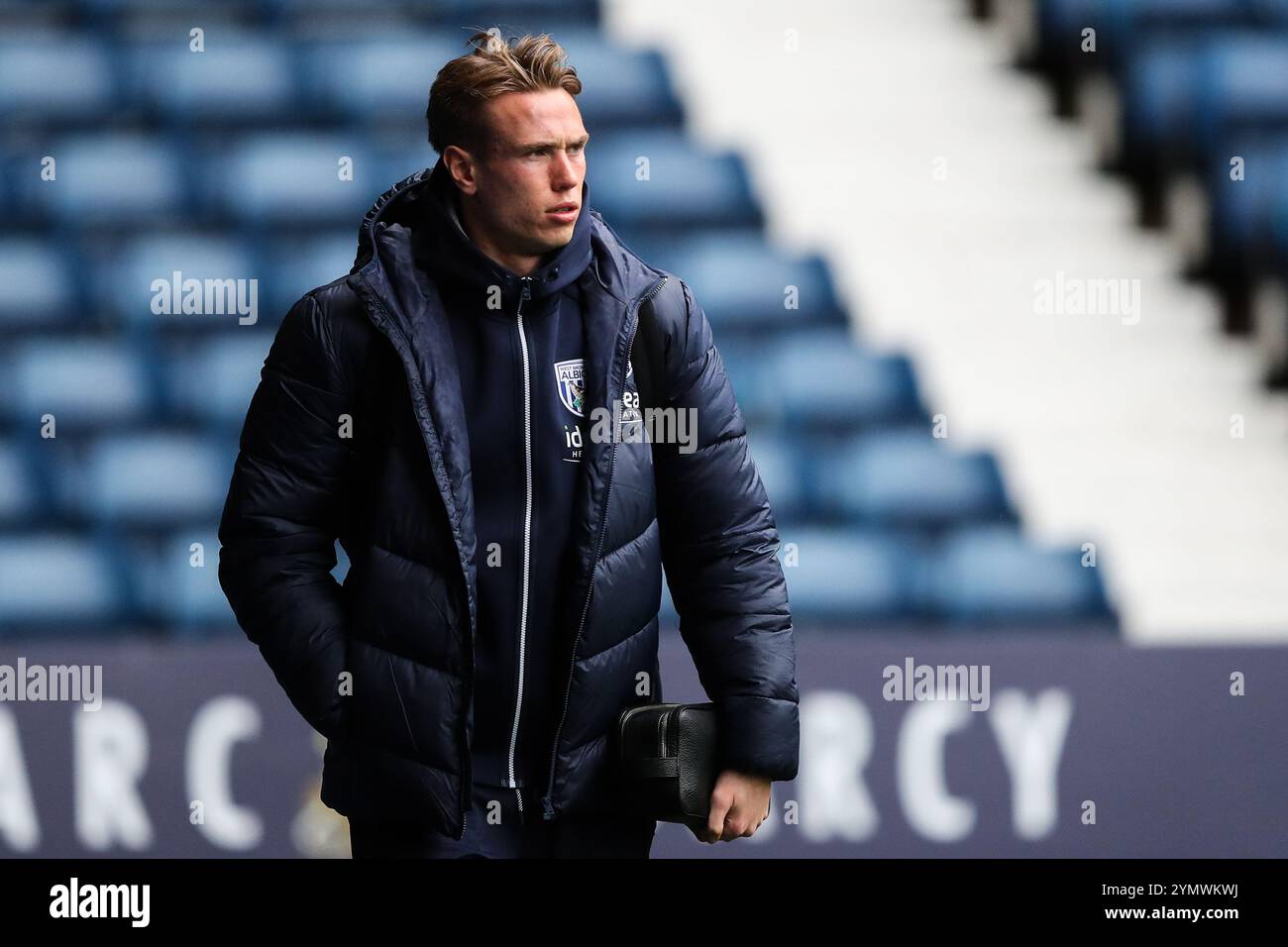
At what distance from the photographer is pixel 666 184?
2.91 metres

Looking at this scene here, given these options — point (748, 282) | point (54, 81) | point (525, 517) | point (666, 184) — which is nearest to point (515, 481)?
point (525, 517)

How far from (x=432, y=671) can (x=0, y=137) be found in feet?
6.81

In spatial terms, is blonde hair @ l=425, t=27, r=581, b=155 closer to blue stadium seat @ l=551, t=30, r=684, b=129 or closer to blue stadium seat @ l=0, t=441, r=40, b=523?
blue stadium seat @ l=0, t=441, r=40, b=523

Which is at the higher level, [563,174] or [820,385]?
[563,174]

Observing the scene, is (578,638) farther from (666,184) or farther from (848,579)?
(666,184)

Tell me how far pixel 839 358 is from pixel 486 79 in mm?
1509

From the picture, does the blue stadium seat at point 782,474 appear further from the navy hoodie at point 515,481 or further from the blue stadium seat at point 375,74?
the navy hoodie at point 515,481

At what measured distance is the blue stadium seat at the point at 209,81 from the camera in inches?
118

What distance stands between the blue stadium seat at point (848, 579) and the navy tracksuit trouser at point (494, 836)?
3.97 feet

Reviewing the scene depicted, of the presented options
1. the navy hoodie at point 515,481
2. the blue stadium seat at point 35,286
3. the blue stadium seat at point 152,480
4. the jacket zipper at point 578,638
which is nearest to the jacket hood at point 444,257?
the navy hoodie at point 515,481

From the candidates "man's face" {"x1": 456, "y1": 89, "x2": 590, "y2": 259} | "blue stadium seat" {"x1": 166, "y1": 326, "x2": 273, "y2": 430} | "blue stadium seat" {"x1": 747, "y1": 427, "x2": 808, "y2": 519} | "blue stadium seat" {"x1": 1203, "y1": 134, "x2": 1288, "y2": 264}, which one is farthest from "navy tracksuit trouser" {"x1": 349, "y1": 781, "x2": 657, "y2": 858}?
"blue stadium seat" {"x1": 1203, "y1": 134, "x2": 1288, "y2": 264}
